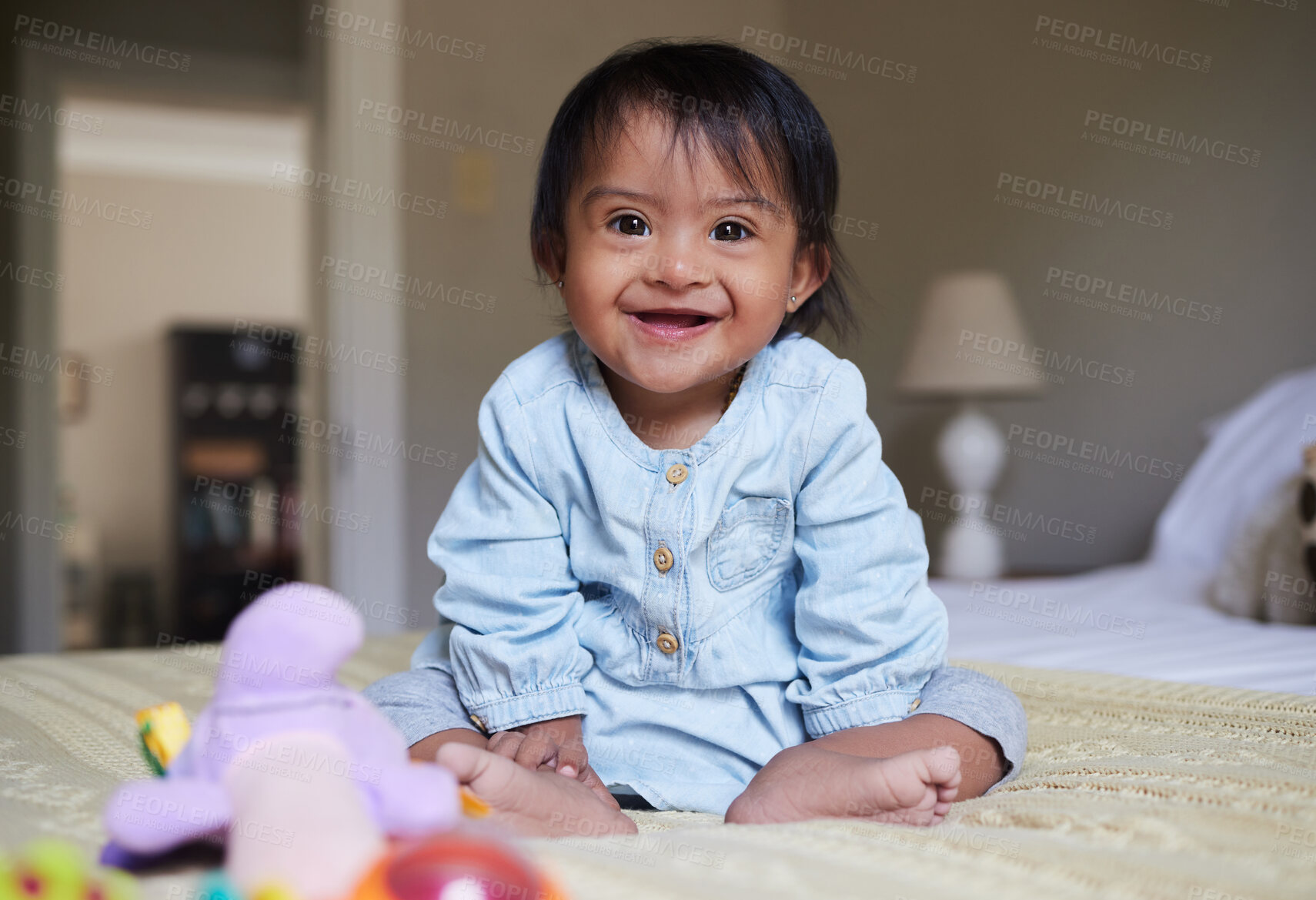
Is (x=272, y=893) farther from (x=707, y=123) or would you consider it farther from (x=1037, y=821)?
(x=707, y=123)

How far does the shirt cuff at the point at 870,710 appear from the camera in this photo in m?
0.86

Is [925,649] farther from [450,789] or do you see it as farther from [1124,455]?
[1124,455]

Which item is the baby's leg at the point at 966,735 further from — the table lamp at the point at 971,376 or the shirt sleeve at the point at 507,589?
the table lamp at the point at 971,376

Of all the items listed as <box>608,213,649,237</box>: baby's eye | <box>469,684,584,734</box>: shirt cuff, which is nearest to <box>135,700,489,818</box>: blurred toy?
<box>469,684,584,734</box>: shirt cuff

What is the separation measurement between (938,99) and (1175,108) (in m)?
0.74

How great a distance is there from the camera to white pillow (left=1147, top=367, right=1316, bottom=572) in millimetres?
1697

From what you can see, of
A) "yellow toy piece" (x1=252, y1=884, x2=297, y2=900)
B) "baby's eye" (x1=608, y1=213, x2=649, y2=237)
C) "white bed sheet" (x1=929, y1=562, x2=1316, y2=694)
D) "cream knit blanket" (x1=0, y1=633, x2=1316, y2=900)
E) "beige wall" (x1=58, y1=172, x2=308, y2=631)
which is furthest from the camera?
"beige wall" (x1=58, y1=172, x2=308, y2=631)

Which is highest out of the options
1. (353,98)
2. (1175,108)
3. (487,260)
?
(353,98)

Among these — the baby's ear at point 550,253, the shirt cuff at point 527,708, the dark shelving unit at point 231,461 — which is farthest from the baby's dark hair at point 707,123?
the dark shelving unit at point 231,461

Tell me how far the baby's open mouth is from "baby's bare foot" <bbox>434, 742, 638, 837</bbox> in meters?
0.39

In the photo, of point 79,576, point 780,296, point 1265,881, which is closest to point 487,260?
point 780,296

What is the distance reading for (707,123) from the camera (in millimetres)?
880

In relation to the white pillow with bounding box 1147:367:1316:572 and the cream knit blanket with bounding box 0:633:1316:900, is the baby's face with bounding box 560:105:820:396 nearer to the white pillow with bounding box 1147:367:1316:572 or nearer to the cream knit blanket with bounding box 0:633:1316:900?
the cream knit blanket with bounding box 0:633:1316:900

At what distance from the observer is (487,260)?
293cm
